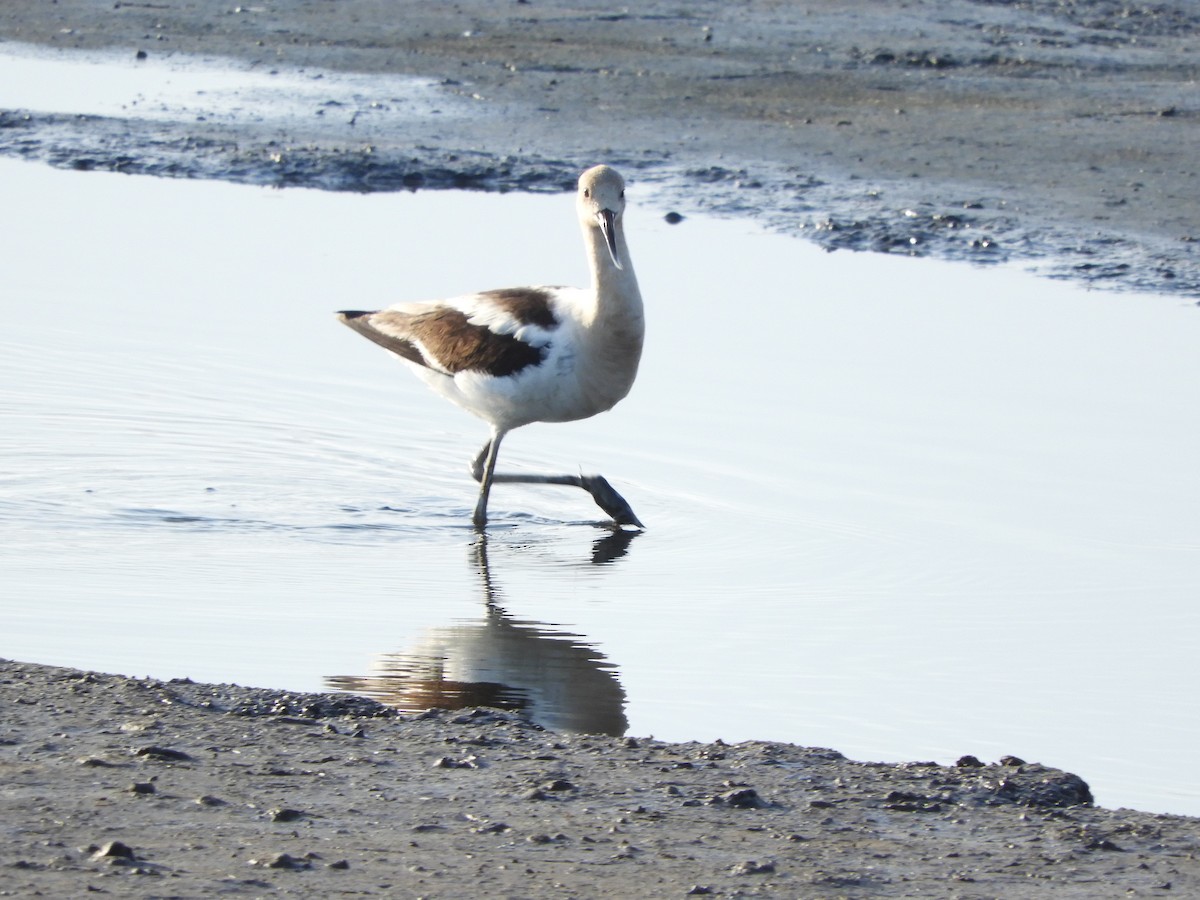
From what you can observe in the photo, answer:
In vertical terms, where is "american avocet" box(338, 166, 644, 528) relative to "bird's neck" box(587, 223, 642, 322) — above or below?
below

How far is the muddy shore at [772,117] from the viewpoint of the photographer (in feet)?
39.0

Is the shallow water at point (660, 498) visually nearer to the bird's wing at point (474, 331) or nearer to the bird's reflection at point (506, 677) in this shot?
the bird's reflection at point (506, 677)

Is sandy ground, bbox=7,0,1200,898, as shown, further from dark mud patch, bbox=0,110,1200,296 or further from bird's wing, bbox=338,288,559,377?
bird's wing, bbox=338,288,559,377

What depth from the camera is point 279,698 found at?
504cm

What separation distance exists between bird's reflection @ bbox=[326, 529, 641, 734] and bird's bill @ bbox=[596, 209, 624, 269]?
65.4 inches

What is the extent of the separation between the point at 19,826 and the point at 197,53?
13.5 m

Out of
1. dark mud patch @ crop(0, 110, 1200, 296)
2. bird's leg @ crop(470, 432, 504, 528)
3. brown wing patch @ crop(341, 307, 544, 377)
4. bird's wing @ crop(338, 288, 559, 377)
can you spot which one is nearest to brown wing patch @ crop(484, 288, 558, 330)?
bird's wing @ crop(338, 288, 559, 377)

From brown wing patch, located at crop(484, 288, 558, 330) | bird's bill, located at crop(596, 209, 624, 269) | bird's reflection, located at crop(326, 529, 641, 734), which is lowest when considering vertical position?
bird's reflection, located at crop(326, 529, 641, 734)

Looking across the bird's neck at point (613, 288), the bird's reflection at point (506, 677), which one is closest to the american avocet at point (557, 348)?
the bird's neck at point (613, 288)

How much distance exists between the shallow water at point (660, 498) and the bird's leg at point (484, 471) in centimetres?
8

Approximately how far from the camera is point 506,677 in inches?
224

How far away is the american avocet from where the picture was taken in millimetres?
7406

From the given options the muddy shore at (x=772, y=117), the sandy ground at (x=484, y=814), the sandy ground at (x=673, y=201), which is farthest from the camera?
the muddy shore at (x=772, y=117)

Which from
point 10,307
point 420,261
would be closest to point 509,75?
point 420,261
